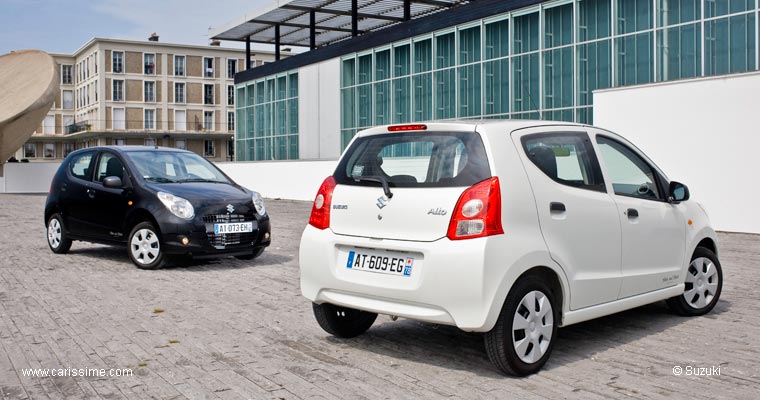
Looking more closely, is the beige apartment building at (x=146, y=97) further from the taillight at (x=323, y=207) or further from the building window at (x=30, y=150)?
the taillight at (x=323, y=207)

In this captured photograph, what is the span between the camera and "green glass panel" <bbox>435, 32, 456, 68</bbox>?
90.9 ft

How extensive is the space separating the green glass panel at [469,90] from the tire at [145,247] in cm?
1757

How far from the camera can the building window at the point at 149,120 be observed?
267ft

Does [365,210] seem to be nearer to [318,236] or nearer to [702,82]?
[318,236]

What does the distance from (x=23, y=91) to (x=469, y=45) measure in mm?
28964

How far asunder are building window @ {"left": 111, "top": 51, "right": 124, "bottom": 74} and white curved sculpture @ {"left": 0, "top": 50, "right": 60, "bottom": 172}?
115 feet

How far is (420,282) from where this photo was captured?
4.86m

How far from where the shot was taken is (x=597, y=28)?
2177 cm

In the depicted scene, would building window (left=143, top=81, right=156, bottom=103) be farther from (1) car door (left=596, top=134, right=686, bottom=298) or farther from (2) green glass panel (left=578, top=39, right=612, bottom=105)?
(1) car door (left=596, top=134, right=686, bottom=298)

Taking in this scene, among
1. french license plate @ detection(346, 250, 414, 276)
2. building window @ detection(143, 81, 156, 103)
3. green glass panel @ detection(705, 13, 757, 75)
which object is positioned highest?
building window @ detection(143, 81, 156, 103)

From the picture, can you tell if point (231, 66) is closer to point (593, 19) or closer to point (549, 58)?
point (549, 58)

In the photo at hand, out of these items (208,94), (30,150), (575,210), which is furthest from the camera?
(30,150)

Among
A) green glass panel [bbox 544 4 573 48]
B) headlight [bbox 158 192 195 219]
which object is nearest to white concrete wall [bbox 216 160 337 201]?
green glass panel [bbox 544 4 573 48]

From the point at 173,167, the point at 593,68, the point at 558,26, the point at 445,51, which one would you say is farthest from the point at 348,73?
the point at 173,167
